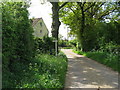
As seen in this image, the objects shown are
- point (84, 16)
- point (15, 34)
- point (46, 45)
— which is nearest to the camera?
point (15, 34)

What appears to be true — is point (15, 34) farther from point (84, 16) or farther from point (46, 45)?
point (84, 16)

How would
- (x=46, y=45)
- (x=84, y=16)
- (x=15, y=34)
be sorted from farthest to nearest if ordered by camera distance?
(x=84, y=16)
(x=46, y=45)
(x=15, y=34)

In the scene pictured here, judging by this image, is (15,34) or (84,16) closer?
(15,34)

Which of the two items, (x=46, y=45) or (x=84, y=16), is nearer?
(x=46, y=45)

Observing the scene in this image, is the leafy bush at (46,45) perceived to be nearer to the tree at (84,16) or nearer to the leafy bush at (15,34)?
the leafy bush at (15,34)

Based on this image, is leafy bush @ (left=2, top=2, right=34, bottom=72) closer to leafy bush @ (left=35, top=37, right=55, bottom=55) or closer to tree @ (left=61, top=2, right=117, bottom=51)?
leafy bush @ (left=35, top=37, right=55, bottom=55)

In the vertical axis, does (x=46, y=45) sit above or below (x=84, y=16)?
Result: below

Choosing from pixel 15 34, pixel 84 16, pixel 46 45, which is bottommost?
pixel 46 45

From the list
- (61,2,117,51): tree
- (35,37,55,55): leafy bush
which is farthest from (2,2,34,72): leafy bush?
(61,2,117,51): tree

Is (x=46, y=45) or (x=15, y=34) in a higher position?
(x=15, y=34)

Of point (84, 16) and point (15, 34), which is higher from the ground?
point (84, 16)

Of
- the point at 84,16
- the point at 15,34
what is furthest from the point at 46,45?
the point at 84,16

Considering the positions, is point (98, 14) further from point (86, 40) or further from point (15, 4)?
point (15, 4)

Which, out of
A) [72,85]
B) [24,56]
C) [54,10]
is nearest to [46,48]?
[54,10]
